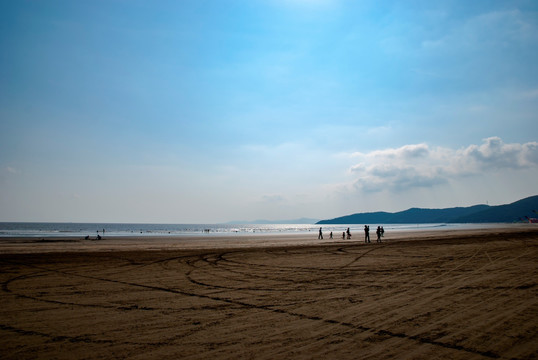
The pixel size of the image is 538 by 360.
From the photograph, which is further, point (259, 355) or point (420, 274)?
point (420, 274)

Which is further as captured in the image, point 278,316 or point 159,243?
point 159,243

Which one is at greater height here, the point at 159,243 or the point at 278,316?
the point at 278,316

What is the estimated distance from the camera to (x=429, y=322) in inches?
257

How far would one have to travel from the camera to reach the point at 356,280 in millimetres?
11609

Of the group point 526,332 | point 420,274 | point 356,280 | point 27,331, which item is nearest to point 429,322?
point 526,332

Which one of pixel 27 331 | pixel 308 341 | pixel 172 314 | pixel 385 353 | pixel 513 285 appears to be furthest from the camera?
pixel 513 285

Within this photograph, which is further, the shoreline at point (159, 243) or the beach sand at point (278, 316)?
the shoreline at point (159, 243)

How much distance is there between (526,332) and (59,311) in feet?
34.1

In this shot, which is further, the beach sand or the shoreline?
the shoreline

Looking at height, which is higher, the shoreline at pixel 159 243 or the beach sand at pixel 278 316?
the beach sand at pixel 278 316

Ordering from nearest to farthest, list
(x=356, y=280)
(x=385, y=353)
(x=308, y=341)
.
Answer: (x=385, y=353)
(x=308, y=341)
(x=356, y=280)

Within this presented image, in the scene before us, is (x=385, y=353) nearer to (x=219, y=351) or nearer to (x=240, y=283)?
(x=219, y=351)

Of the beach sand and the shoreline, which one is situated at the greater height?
the beach sand

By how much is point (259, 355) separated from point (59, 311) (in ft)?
19.7
